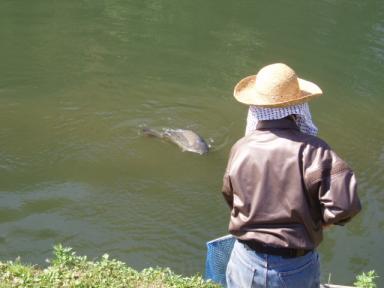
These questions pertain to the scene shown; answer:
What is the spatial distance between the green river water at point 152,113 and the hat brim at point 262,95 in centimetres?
364

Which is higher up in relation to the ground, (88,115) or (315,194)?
(315,194)

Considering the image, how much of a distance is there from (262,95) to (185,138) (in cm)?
611

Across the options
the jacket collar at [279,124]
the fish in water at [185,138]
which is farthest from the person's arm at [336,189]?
the fish in water at [185,138]

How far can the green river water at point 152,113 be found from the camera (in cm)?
747

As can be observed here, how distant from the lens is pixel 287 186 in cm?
328

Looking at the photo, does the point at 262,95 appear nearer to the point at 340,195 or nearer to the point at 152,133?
the point at 340,195

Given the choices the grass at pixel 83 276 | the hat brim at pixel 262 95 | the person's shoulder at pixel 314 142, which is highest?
the hat brim at pixel 262 95

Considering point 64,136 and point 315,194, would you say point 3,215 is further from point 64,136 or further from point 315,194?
point 315,194

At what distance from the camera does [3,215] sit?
24.7 feet

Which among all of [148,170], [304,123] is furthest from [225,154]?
[304,123]

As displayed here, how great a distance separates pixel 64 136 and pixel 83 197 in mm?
1857

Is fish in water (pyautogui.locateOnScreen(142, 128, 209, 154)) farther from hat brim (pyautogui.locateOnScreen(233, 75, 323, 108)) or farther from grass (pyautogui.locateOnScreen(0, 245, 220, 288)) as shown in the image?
hat brim (pyautogui.locateOnScreen(233, 75, 323, 108))

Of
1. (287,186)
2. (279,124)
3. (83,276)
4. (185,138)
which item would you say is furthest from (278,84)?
(185,138)

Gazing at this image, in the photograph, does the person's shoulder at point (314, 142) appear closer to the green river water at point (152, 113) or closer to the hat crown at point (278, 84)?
the hat crown at point (278, 84)
